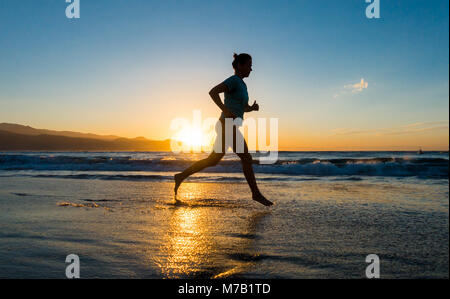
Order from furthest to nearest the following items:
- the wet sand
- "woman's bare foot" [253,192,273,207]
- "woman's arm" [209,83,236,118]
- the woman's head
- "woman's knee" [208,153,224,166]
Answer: "woman's knee" [208,153,224,166]
"woman's bare foot" [253,192,273,207]
the woman's head
"woman's arm" [209,83,236,118]
the wet sand

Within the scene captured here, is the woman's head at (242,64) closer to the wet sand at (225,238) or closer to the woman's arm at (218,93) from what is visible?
the woman's arm at (218,93)

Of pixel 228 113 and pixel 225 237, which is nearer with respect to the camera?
pixel 225 237

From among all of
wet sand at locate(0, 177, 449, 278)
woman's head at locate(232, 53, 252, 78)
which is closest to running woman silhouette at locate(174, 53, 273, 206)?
woman's head at locate(232, 53, 252, 78)

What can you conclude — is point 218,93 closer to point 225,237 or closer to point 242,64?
point 242,64

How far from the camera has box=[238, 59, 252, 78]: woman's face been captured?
411 centimetres

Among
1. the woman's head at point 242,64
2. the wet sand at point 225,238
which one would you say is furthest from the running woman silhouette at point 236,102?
the wet sand at point 225,238

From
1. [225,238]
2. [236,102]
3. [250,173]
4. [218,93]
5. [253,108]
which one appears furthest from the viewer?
[250,173]

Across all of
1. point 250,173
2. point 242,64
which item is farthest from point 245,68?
point 250,173

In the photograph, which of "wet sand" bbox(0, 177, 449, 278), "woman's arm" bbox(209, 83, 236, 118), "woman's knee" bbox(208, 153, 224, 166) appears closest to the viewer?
"wet sand" bbox(0, 177, 449, 278)

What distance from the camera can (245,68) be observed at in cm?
412

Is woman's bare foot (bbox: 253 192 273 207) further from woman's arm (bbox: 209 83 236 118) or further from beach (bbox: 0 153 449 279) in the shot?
woman's arm (bbox: 209 83 236 118)

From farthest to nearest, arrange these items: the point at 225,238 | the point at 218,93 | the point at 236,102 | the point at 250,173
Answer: the point at 250,173 < the point at 236,102 < the point at 218,93 < the point at 225,238

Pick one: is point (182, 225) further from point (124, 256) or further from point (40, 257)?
point (40, 257)

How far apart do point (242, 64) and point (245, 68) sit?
66mm
